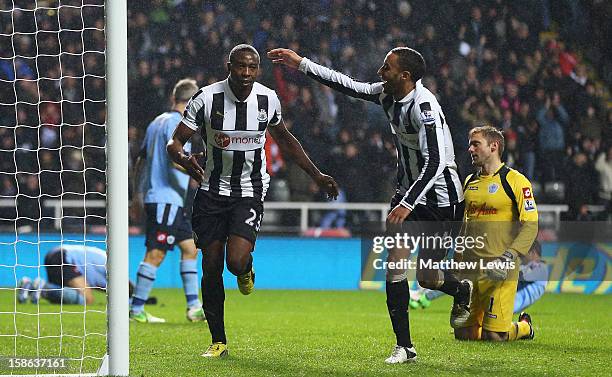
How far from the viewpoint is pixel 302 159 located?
611cm

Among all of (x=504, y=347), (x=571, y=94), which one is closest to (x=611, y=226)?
(x=571, y=94)

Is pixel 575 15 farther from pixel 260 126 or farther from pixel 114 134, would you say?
pixel 114 134

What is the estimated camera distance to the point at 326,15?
11.3 m

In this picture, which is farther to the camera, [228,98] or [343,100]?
[343,100]

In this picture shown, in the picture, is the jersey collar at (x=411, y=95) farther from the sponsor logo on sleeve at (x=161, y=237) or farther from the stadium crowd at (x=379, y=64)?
the stadium crowd at (x=379, y=64)

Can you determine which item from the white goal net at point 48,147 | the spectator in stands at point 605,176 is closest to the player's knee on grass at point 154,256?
the white goal net at point 48,147

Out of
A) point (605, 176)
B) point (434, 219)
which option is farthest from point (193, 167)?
point (605, 176)

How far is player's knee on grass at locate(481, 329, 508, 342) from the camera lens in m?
6.73

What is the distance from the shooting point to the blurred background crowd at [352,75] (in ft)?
36.2

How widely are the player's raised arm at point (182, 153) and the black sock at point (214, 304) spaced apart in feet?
1.87

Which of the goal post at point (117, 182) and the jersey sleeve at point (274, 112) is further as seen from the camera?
the jersey sleeve at point (274, 112)

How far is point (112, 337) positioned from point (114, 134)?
0.93m

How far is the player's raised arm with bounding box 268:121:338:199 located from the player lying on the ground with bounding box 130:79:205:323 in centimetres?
188

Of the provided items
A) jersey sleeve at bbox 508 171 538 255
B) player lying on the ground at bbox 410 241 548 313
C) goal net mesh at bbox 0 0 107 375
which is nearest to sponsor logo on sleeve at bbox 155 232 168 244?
goal net mesh at bbox 0 0 107 375
